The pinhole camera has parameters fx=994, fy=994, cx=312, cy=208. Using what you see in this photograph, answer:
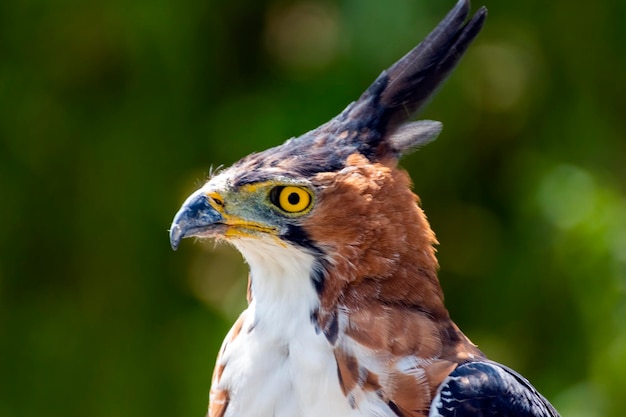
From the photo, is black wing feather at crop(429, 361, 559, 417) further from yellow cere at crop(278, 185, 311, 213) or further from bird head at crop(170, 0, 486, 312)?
yellow cere at crop(278, 185, 311, 213)

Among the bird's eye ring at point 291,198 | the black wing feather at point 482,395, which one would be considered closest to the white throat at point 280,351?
the bird's eye ring at point 291,198

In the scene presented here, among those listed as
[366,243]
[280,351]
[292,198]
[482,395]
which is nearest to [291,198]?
[292,198]

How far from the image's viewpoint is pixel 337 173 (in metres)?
2.55

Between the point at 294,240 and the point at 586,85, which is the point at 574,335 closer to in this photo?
the point at 586,85

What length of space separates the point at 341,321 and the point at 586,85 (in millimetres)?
3424

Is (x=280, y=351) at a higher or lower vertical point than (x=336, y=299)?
lower

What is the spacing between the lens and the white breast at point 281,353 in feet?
7.93

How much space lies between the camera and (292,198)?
254 centimetres

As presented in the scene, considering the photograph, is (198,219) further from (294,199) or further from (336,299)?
(336,299)

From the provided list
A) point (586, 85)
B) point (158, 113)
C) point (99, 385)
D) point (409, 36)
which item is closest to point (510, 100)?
point (586, 85)

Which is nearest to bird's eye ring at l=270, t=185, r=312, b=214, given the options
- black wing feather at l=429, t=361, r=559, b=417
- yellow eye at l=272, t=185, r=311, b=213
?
yellow eye at l=272, t=185, r=311, b=213

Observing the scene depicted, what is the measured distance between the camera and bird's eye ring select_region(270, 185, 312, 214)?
252cm

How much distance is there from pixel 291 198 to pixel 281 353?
39cm

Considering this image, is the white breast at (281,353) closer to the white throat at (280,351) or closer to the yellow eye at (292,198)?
the white throat at (280,351)
